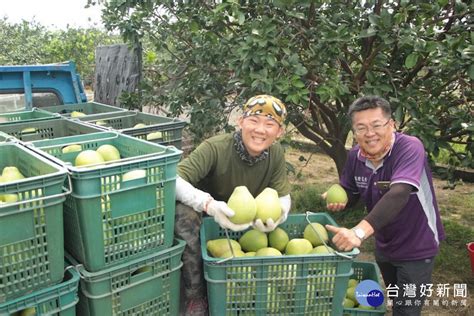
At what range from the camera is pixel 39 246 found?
1590 millimetres

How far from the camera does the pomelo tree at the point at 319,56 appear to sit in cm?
254

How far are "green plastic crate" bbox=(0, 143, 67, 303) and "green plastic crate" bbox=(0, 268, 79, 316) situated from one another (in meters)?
0.03

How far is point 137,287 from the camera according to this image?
1.90 meters

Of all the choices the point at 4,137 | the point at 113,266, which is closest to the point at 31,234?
the point at 113,266

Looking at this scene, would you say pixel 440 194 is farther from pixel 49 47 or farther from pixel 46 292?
pixel 49 47

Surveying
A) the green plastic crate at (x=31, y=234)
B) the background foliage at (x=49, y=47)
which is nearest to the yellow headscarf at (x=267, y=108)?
the green plastic crate at (x=31, y=234)

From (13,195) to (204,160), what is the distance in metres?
1.01

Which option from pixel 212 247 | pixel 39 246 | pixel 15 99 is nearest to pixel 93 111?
pixel 15 99

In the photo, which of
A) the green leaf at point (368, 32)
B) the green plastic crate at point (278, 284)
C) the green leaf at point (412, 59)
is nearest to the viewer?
the green plastic crate at point (278, 284)

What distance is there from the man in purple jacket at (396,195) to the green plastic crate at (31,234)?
116cm

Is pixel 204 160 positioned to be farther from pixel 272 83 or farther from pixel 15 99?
pixel 15 99

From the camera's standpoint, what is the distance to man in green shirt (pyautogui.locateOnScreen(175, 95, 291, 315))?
210cm

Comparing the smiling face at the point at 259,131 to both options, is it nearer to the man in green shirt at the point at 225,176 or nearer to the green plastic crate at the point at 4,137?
the man in green shirt at the point at 225,176

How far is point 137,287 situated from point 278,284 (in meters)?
0.59
